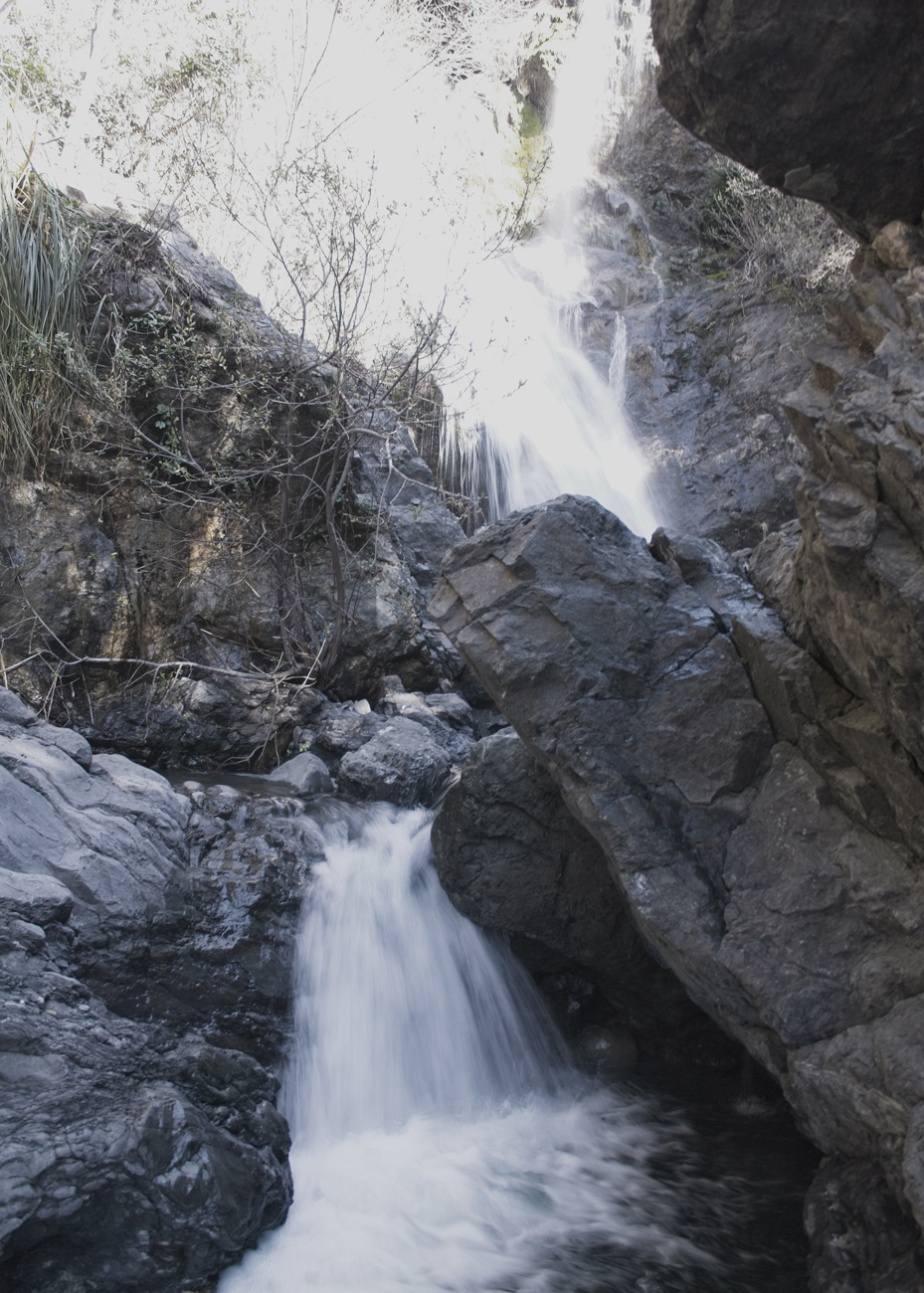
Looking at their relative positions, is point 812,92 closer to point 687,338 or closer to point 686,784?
point 686,784

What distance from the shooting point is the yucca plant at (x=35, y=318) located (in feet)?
22.1

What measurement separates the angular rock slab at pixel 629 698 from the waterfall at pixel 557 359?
401 centimetres

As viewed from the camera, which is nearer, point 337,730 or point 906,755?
point 906,755

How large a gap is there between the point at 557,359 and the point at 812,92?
9.77 metres

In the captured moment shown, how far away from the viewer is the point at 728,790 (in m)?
3.70

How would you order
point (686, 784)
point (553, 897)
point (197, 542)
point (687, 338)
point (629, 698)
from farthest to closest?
point (687, 338), point (197, 542), point (553, 897), point (629, 698), point (686, 784)

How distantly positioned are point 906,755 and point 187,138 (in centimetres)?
982

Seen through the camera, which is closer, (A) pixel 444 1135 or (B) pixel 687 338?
(A) pixel 444 1135

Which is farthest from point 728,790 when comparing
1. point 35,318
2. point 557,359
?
point 557,359

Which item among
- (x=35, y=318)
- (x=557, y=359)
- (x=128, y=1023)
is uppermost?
(x=557, y=359)

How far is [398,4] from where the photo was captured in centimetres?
1296

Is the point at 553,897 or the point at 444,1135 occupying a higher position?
the point at 553,897

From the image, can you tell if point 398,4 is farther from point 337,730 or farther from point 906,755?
point 906,755

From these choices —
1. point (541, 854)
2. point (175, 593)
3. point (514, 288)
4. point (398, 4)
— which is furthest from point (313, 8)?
point (541, 854)
